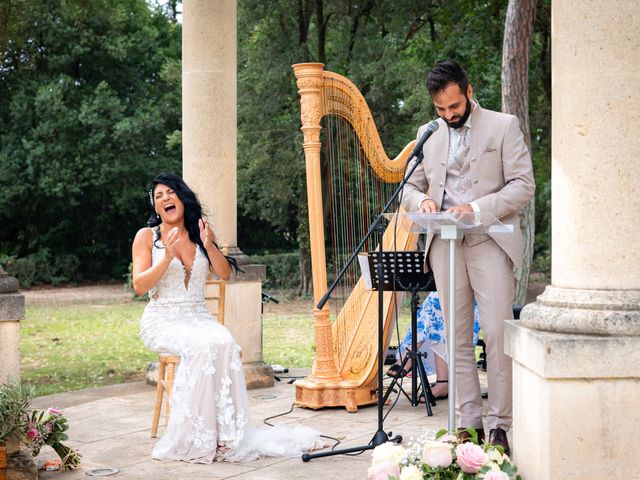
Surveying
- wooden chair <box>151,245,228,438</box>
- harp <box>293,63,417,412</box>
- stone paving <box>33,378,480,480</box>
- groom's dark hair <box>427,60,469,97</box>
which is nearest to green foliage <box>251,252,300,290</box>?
stone paving <box>33,378,480,480</box>

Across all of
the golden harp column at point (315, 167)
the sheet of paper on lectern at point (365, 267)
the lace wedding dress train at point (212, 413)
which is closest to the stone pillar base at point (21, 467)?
the lace wedding dress train at point (212, 413)

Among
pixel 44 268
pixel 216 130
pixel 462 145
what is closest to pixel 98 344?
pixel 216 130

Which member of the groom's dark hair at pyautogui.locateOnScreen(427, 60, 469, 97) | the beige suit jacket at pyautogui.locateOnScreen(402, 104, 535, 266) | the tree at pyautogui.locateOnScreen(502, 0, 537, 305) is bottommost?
the beige suit jacket at pyautogui.locateOnScreen(402, 104, 535, 266)

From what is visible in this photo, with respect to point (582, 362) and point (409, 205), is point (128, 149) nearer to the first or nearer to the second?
point (409, 205)

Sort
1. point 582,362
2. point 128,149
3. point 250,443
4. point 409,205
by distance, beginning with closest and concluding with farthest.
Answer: point 582,362
point 409,205
point 250,443
point 128,149

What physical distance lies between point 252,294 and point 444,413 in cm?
194

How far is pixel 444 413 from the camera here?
6051 millimetres

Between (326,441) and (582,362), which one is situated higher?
(582,362)

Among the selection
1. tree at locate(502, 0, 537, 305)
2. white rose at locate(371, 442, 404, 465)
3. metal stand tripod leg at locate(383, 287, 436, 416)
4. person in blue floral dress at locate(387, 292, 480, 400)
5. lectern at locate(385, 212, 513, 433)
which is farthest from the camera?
tree at locate(502, 0, 537, 305)

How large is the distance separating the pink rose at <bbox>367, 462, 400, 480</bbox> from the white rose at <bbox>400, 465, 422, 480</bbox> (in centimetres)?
4

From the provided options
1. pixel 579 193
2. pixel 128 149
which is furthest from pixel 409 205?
pixel 128 149

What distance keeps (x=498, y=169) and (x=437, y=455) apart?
1.76m

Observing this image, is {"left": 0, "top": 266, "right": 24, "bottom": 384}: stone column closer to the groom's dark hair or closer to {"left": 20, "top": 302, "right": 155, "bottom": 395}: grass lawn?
the groom's dark hair

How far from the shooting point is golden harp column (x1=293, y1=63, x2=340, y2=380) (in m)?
5.69
